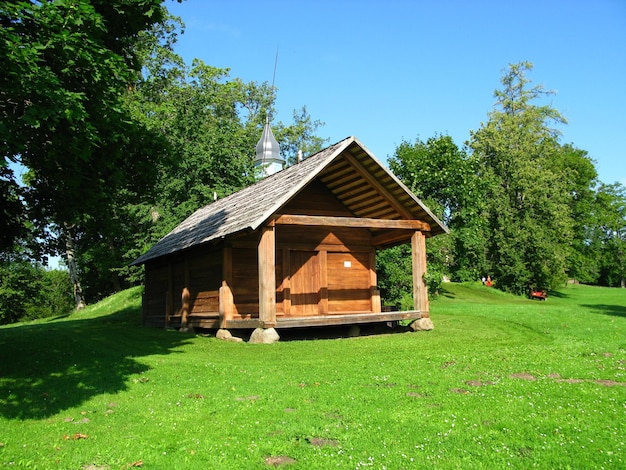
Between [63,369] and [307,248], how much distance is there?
964 cm

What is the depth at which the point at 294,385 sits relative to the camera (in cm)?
966

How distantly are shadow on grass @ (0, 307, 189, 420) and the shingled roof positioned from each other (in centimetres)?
388

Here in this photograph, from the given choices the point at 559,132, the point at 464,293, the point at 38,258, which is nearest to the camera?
the point at 38,258

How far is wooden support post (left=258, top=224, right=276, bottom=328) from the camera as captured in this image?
586 inches

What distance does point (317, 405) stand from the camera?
27.1ft

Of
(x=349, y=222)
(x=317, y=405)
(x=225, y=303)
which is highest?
(x=349, y=222)

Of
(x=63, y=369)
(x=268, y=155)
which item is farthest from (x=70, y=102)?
(x=268, y=155)

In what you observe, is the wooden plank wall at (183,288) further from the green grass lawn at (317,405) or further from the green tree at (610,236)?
the green tree at (610,236)

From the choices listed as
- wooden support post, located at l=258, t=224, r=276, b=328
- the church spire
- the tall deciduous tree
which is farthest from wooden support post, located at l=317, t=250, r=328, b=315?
the church spire

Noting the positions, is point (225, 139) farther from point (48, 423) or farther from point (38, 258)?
point (48, 423)

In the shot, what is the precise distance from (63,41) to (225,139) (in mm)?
25930

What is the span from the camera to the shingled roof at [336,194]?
15586mm

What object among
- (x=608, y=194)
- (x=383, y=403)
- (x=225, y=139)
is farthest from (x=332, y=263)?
(x=608, y=194)

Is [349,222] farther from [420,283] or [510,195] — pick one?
[510,195]
